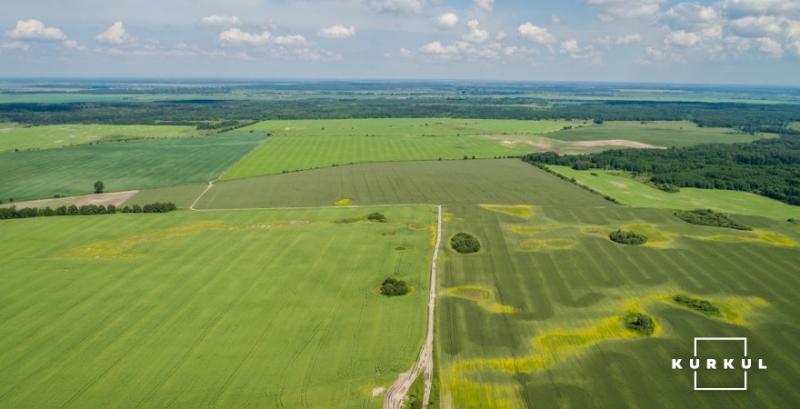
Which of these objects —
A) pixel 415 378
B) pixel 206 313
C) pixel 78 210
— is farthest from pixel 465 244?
pixel 78 210

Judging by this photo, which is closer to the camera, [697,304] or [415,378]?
[415,378]

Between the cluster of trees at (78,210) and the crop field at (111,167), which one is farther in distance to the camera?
the crop field at (111,167)

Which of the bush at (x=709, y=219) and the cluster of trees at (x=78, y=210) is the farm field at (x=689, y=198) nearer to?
the bush at (x=709, y=219)

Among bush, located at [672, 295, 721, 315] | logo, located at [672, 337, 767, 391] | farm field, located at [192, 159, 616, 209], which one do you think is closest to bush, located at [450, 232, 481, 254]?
farm field, located at [192, 159, 616, 209]

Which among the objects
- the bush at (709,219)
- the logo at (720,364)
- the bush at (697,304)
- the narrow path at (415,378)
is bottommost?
the narrow path at (415,378)

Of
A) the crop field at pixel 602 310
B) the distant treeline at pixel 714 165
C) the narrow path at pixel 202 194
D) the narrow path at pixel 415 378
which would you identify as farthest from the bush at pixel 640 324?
the narrow path at pixel 202 194

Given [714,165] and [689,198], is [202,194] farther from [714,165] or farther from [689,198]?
[714,165]
